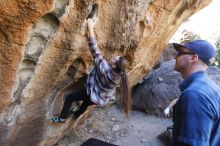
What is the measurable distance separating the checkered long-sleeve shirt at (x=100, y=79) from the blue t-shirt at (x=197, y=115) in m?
1.81

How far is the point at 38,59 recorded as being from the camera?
434 cm

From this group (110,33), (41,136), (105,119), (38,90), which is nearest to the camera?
(38,90)

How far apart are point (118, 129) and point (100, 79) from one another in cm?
288

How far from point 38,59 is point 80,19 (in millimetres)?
701

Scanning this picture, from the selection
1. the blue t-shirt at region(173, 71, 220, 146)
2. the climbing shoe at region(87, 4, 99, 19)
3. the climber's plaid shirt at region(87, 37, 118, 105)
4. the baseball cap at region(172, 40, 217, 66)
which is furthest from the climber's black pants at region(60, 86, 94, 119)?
the blue t-shirt at region(173, 71, 220, 146)

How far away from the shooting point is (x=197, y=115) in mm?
2869

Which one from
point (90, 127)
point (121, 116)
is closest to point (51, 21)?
point (90, 127)

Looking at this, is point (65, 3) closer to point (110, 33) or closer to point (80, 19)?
point (80, 19)

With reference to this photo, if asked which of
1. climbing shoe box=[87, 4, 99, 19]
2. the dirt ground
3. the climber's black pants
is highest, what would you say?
climbing shoe box=[87, 4, 99, 19]

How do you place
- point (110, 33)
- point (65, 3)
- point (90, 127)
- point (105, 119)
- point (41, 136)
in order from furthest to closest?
point (105, 119) < point (90, 127) < point (41, 136) < point (110, 33) < point (65, 3)

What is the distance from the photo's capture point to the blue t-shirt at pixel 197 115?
287 centimetres

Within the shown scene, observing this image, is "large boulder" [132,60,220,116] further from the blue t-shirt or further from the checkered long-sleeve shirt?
the blue t-shirt

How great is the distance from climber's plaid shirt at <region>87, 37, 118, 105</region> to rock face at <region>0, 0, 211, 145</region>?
0.20m

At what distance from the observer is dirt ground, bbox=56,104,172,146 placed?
Result: 7.00m
